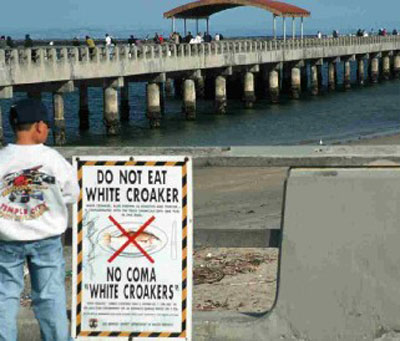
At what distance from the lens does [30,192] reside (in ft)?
17.4

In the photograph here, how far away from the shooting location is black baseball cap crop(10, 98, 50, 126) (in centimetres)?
529

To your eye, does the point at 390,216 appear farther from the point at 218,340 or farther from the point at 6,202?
the point at 6,202

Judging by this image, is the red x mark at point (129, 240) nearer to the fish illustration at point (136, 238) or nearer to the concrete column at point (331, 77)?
the fish illustration at point (136, 238)

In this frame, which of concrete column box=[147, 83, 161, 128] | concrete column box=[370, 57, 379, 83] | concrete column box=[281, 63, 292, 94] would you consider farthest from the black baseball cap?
concrete column box=[370, 57, 379, 83]

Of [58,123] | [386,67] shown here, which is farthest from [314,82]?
[58,123]

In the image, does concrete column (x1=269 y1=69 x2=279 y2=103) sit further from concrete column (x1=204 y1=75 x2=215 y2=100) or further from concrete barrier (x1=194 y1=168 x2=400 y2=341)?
concrete barrier (x1=194 y1=168 x2=400 y2=341)

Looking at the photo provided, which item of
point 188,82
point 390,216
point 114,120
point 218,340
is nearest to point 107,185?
point 218,340

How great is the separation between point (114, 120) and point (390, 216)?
38.9 metres

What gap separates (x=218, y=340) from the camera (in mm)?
6105

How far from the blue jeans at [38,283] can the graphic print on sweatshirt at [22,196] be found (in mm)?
139

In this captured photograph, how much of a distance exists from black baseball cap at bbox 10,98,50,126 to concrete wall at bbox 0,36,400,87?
100 ft

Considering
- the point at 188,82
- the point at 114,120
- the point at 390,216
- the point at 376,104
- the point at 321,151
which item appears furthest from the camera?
the point at 376,104

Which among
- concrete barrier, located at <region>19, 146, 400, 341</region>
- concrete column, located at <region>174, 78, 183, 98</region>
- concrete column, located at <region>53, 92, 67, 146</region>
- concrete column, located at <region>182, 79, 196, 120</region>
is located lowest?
concrete column, located at <region>174, 78, 183, 98</region>

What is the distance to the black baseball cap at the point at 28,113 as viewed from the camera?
5.29 meters
